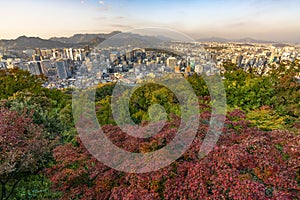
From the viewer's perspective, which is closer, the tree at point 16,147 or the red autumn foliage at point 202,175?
the red autumn foliage at point 202,175

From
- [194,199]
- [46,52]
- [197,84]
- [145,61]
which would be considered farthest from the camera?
[46,52]

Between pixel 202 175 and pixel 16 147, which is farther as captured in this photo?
pixel 16 147

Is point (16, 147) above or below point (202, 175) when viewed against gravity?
below

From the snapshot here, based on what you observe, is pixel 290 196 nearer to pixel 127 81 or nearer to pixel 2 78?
pixel 127 81

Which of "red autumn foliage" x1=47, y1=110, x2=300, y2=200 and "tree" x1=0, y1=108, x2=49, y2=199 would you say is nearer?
"red autumn foliage" x1=47, y1=110, x2=300, y2=200

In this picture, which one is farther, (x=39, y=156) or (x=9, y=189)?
(x=9, y=189)

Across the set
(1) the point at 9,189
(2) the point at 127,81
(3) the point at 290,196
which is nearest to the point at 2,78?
(2) the point at 127,81

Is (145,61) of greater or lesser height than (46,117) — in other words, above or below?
above

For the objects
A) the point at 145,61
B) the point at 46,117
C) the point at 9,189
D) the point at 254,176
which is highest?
the point at 145,61
